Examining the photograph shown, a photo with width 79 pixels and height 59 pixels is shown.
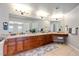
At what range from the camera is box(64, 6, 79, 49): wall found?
3641 mm

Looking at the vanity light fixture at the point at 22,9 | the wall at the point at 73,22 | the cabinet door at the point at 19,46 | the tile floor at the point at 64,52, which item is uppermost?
the vanity light fixture at the point at 22,9

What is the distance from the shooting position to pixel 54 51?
12.4ft

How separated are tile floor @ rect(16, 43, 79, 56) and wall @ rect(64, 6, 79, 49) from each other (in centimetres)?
26

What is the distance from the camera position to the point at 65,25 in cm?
353

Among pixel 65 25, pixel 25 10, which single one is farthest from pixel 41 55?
pixel 25 10

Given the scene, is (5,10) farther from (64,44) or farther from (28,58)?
(64,44)

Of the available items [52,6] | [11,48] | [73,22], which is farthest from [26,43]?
[73,22]

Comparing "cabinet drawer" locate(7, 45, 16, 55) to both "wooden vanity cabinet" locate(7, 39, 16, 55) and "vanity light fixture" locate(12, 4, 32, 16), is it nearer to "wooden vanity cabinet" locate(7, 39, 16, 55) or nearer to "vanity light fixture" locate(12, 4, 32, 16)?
"wooden vanity cabinet" locate(7, 39, 16, 55)

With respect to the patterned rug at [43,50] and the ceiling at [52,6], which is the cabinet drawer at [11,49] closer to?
the patterned rug at [43,50]

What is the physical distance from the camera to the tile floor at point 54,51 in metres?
3.58

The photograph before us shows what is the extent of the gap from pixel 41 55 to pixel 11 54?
3.00 feet

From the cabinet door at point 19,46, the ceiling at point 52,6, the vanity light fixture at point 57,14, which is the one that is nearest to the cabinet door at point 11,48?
the cabinet door at point 19,46

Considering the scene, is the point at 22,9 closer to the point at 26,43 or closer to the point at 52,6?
the point at 52,6

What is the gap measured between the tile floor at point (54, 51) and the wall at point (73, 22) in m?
0.26
